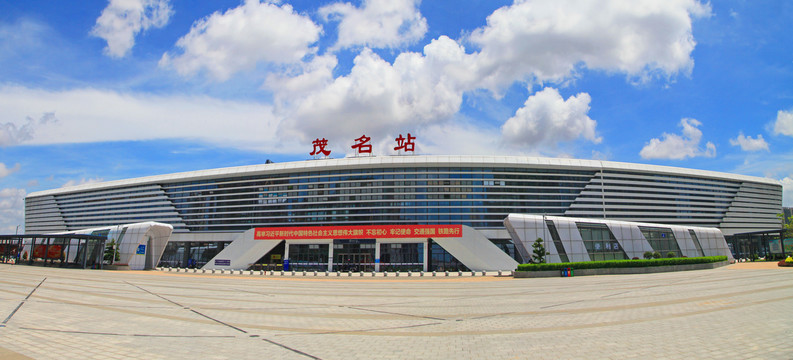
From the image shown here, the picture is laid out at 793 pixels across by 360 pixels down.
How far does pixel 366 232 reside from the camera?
181 feet

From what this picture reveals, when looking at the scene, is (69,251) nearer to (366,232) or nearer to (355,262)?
(355,262)

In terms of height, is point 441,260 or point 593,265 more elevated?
point 593,265

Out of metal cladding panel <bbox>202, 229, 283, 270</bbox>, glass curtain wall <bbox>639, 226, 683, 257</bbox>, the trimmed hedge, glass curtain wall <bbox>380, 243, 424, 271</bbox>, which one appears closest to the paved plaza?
the trimmed hedge

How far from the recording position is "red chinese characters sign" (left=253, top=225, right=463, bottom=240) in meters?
52.7

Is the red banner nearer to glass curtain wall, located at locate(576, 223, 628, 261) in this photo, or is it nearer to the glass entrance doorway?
the glass entrance doorway

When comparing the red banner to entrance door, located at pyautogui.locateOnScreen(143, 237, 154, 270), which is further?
the red banner

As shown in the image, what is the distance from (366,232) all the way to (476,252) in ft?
48.2

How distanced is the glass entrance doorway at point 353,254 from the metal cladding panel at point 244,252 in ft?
27.4

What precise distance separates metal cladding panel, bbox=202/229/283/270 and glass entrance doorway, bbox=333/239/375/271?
8342mm

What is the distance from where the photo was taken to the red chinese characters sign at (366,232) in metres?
52.7

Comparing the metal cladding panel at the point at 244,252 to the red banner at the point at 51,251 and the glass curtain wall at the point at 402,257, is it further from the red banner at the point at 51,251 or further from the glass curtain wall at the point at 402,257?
the red banner at the point at 51,251

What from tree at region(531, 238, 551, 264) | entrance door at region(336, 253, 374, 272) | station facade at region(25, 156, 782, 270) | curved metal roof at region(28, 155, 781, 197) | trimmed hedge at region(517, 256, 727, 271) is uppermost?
curved metal roof at region(28, 155, 781, 197)

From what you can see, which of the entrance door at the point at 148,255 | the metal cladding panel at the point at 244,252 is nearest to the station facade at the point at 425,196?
the entrance door at the point at 148,255

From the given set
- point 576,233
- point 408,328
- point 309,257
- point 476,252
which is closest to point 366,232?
point 309,257
